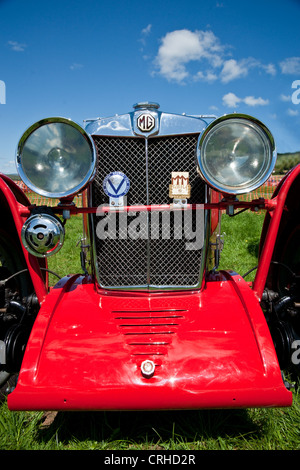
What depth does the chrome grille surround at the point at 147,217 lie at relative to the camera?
2.13m

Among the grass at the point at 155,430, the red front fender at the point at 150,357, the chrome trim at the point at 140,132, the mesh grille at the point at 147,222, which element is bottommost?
the grass at the point at 155,430

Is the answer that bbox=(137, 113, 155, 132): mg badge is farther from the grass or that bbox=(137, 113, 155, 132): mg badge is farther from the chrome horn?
the grass

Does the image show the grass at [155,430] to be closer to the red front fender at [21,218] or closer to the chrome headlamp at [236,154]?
the red front fender at [21,218]

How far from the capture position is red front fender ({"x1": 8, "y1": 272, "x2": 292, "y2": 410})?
1582mm

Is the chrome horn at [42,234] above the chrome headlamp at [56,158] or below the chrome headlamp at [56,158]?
below

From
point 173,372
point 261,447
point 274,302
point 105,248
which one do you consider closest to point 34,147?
point 105,248

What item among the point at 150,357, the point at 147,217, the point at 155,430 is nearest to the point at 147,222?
the point at 147,217

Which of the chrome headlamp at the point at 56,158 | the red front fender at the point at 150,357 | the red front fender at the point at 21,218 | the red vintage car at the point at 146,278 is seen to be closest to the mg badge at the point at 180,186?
the red vintage car at the point at 146,278

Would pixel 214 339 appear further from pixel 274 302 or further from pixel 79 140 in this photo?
pixel 79 140

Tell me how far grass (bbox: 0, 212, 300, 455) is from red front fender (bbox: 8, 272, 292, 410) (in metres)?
0.36

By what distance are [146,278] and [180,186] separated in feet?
1.99

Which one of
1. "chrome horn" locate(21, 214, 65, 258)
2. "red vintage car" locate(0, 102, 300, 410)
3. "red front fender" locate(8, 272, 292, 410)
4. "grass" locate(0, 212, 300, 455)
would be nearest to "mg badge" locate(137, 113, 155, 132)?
"red vintage car" locate(0, 102, 300, 410)

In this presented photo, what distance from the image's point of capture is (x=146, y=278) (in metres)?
2.26

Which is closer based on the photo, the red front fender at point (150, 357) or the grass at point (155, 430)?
the red front fender at point (150, 357)
